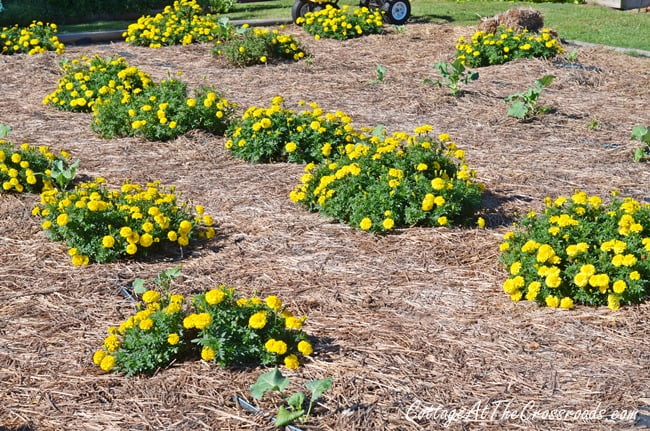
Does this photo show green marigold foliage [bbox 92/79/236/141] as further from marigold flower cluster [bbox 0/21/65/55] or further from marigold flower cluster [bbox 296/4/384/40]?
marigold flower cluster [bbox 296/4/384/40]

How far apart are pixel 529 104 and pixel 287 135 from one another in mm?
2373

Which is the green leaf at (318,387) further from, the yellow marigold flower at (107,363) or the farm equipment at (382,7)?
the farm equipment at (382,7)

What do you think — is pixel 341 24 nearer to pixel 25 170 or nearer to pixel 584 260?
pixel 25 170

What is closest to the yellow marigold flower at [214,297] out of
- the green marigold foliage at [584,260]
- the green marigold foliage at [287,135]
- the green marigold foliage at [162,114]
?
the green marigold foliage at [584,260]

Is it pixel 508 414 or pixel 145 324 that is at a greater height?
pixel 145 324

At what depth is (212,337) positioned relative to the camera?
12.0ft

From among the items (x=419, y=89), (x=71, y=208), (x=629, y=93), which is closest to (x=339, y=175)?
(x=71, y=208)

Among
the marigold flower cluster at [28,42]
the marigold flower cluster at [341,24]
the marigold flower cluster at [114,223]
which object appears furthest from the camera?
the marigold flower cluster at [341,24]

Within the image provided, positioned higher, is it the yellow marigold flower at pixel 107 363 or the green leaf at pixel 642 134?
the green leaf at pixel 642 134

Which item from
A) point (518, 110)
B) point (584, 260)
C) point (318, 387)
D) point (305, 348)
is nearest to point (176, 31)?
point (518, 110)

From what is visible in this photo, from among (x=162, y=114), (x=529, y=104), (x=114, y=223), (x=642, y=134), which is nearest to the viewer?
(x=114, y=223)

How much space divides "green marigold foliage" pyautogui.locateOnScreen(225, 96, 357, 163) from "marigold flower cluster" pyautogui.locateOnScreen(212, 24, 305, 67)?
139 inches

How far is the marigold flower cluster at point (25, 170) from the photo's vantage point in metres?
5.75

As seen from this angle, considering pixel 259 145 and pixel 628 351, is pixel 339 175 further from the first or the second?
pixel 628 351
